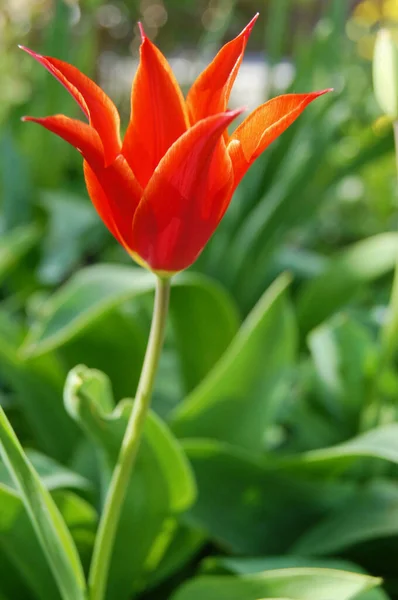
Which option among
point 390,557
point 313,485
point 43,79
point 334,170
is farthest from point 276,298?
point 43,79

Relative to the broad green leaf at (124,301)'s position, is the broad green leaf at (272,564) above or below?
below

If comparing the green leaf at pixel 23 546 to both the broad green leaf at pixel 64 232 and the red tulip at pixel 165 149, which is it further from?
the broad green leaf at pixel 64 232

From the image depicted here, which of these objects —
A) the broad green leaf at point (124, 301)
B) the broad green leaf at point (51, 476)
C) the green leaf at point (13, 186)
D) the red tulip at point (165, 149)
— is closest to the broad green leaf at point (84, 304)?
the broad green leaf at point (124, 301)

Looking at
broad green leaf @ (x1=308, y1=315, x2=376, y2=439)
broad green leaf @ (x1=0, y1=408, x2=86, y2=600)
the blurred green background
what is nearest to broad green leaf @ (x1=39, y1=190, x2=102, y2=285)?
the blurred green background

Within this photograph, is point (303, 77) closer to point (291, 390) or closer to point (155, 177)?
point (291, 390)

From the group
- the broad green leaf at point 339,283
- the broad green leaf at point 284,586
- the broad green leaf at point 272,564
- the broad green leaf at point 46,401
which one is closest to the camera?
the broad green leaf at point 284,586

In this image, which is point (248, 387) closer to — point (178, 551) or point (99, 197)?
point (178, 551)

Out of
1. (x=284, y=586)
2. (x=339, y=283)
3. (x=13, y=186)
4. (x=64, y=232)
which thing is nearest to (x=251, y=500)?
(x=284, y=586)
